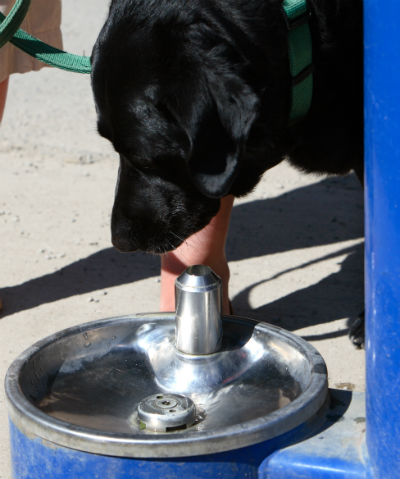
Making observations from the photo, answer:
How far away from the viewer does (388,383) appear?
60.1 inches

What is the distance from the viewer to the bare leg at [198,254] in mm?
2629

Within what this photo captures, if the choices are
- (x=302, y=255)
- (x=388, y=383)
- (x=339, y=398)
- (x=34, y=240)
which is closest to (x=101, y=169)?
(x=34, y=240)

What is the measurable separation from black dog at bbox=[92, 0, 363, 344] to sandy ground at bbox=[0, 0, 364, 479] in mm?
697

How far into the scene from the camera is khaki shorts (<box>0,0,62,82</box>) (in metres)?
2.85

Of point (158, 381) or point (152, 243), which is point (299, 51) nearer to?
point (152, 243)

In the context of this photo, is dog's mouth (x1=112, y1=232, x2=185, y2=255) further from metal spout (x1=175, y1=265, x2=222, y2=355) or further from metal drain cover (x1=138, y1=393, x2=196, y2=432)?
metal drain cover (x1=138, y1=393, x2=196, y2=432)

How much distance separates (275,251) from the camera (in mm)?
3379

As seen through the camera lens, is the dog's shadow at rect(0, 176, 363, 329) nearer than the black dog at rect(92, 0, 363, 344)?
No

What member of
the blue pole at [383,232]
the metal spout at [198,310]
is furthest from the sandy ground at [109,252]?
the blue pole at [383,232]

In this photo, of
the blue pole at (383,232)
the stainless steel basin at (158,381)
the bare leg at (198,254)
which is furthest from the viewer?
the bare leg at (198,254)

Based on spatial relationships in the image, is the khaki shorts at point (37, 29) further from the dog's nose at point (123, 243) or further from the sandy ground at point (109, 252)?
the dog's nose at point (123, 243)

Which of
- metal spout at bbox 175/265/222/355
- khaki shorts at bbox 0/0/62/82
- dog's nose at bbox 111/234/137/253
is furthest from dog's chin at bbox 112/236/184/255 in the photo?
khaki shorts at bbox 0/0/62/82

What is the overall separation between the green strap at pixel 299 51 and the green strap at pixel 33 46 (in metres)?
0.60

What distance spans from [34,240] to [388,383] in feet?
7.22
